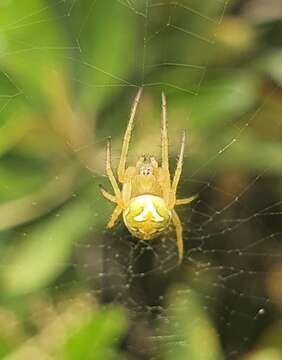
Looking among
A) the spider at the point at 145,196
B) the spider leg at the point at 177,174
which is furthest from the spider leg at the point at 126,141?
the spider leg at the point at 177,174

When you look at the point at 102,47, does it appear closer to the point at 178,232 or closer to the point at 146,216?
the point at 146,216

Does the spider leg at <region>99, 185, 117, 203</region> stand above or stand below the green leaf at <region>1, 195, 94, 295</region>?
above

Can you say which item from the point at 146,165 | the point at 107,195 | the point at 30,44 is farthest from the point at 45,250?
the point at 30,44

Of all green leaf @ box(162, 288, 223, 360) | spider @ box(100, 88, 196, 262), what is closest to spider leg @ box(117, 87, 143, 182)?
spider @ box(100, 88, 196, 262)

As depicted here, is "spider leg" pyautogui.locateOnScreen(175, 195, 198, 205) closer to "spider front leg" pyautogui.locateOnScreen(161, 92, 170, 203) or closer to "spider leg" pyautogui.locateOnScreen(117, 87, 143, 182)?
"spider front leg" pyautogui.locateOnScreen(161, 92, 170, 203)

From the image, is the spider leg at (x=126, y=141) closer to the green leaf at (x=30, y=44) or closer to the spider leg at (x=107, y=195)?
the spider leg at (x=107, y=195)

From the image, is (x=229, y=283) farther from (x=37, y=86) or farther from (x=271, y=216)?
(x=37, y=86)
